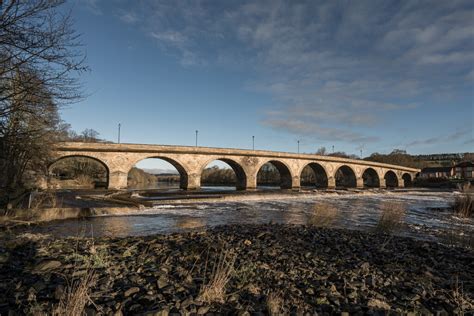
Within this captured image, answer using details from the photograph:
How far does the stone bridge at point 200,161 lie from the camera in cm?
2791

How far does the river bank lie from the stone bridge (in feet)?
78.6

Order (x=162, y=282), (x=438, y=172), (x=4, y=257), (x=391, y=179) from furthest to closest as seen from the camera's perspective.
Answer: (x=438, y=172)
(x=391, y=179)
(x=4, y=257)
(x=162, y=282)

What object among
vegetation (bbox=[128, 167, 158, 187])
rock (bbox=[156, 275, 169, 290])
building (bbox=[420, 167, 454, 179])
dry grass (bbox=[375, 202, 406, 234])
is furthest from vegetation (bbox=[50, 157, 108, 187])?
building (bbox=[420, 167, 454, 179])

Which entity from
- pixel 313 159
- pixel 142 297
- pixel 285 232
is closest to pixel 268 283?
pixel 142 297

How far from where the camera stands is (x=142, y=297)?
3182mm

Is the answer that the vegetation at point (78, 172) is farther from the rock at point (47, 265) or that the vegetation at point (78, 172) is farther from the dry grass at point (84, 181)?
the rock at point (47, 265)

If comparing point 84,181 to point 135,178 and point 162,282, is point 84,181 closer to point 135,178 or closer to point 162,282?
point 135,178

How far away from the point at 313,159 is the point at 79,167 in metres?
38.9

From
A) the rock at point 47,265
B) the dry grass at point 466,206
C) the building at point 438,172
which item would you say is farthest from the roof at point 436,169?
the rock at point 47,265

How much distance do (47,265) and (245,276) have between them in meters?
3.27

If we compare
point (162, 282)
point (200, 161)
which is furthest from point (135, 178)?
point (162, 282)

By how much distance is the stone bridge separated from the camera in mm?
27906

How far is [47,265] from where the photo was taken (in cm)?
418

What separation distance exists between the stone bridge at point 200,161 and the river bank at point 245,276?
24.0 metres
